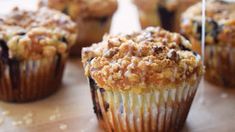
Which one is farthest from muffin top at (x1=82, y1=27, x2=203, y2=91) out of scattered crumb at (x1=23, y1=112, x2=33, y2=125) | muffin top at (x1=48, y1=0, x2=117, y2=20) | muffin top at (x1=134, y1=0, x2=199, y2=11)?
muffin top at (x1=134, y1=0, x2=199, y2=11)

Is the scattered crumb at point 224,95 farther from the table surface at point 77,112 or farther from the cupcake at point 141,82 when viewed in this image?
the cupcake at point 141,82

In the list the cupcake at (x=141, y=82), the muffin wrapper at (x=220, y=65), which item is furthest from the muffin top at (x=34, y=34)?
the muffin wrapper at (x=220, y=65)

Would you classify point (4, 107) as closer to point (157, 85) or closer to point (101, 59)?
point (101, 59)

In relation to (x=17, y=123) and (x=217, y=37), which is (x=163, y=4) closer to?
(x=217, y=37)

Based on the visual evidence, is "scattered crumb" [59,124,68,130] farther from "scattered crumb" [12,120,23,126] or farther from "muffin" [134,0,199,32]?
"muffin" [134,0,199,32]

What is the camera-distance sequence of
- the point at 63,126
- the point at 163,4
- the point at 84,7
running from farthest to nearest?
the point at 163,4, the point at 84,7, the point at 63,126

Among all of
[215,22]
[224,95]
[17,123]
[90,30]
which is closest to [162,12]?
[90,30]
